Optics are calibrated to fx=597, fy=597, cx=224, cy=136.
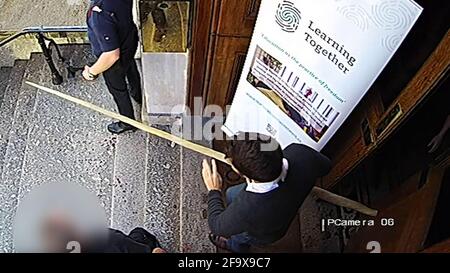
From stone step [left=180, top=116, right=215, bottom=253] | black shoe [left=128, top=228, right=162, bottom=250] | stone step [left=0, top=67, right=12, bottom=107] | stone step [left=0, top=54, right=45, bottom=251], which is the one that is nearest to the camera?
black shoe [left=128, top=228, right=162, bottom=250]

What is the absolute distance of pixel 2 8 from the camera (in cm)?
288

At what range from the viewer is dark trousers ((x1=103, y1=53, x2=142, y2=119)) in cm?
214

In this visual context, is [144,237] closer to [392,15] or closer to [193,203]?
[193,203]

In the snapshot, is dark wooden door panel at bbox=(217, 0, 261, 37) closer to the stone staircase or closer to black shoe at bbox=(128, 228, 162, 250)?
the stone staircase

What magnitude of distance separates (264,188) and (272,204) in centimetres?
6

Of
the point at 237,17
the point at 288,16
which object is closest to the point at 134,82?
the point at 237,17

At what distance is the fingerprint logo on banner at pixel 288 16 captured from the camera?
1686 millimetres

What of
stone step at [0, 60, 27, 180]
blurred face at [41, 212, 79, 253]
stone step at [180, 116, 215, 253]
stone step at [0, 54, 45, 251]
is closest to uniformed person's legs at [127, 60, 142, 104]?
stone step at [180, 116, 215, 253]

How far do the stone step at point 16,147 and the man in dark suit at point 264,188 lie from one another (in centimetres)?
79

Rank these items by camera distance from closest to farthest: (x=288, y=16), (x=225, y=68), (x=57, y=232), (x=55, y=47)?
(x=57, y=232)
(x=288, y=16)
(x=225, y=68)
(x=55, y=47)

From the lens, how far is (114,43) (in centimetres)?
198

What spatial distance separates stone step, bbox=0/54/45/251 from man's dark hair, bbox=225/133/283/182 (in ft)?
2.96

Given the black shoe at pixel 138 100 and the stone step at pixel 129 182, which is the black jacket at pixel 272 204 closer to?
the stone step at pixel 129 182
